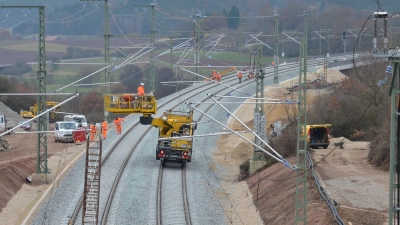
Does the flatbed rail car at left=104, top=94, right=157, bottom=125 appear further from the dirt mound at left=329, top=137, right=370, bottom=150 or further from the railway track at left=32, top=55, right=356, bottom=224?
the dirt mound at left=329, top=137, right=370, bottom=150

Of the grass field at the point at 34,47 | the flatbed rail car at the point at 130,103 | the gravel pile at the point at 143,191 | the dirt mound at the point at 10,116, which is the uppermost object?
the grass field at the point at 34,47

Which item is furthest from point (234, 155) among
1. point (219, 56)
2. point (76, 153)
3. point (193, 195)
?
point (219, 56)

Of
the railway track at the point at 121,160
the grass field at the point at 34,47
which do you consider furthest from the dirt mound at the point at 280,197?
the grass field at the point at 34,47

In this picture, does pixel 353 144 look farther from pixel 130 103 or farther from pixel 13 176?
pixel 13 176

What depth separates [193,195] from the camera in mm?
32562

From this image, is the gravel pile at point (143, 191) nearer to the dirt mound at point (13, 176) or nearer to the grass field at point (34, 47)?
the dirt mound at point (13, 176)

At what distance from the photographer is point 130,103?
33.1 metres

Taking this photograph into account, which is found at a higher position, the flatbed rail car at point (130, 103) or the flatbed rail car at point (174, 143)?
the flatbed rail car at point (130, 103)

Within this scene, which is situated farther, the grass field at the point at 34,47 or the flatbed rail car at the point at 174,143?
the grass field at the point at 34,47

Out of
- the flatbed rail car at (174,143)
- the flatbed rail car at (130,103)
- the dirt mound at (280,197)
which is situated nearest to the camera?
the dirt mound at (280,197)

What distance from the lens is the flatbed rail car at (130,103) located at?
108ft

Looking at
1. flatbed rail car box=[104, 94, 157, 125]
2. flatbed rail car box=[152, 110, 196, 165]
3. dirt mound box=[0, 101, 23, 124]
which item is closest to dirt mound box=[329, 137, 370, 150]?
flatbed rail car box=[152, 110, 196, 165]

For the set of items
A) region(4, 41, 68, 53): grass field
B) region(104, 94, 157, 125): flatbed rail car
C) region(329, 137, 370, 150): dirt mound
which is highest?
region(4, 41, 68, 53): grass field

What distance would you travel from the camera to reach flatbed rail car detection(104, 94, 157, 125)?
3298cm
